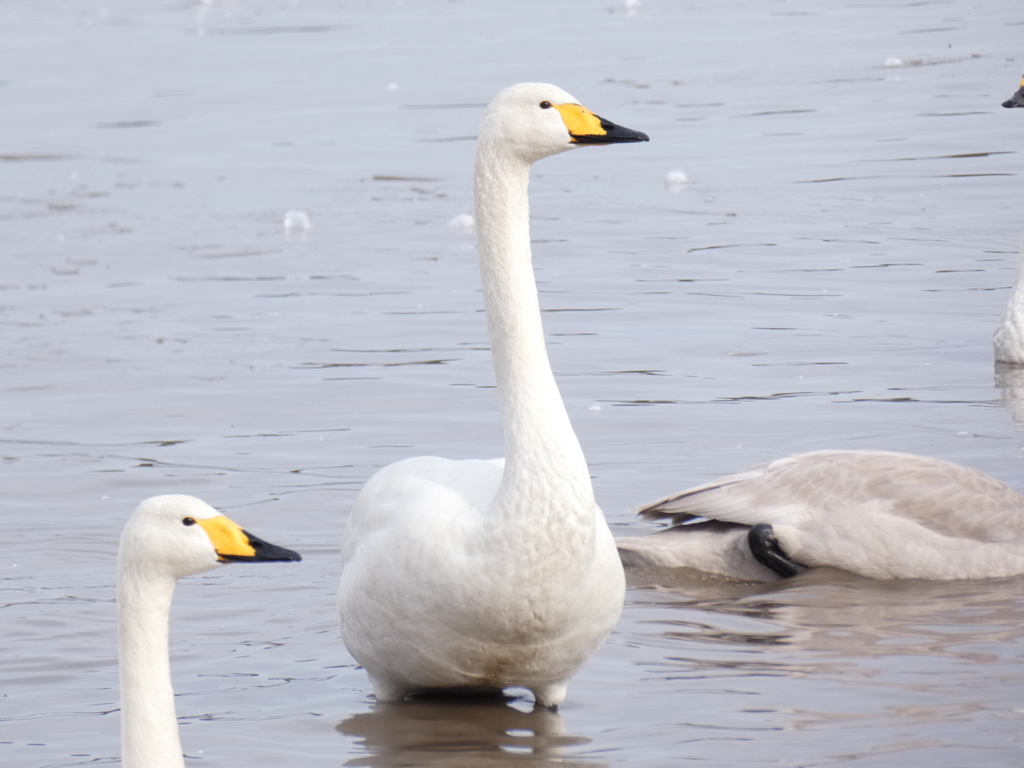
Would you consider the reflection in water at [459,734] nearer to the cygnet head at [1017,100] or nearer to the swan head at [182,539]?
the swan head at [182,539]

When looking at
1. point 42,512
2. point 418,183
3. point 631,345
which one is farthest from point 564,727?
point 418,183

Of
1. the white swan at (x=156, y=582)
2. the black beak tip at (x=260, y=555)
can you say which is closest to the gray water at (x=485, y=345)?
the white swan at (x=156, y=582)

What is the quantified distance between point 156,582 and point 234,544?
25 cm

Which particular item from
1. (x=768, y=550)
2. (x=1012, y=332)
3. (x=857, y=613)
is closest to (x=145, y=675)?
(x=857, y=613)

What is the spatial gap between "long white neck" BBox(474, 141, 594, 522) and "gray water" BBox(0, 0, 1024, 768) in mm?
854

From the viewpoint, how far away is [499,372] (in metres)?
5.66

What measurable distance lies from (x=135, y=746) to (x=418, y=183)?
11.3 m

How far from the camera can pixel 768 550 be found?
723 cm

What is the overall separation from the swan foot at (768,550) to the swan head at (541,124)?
2150mm

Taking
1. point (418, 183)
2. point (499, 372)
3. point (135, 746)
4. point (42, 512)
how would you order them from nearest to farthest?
point (135, 746) < point (499, 372) < point (42, 512) < point (418, 183)

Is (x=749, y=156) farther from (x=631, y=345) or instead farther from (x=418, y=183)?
(x=631, y=345)

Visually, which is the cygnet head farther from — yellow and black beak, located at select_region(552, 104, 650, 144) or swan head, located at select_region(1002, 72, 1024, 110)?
yellow and black beak, located at select_region(552, 104, 650, 144)

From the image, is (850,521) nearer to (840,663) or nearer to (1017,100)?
(840,663)

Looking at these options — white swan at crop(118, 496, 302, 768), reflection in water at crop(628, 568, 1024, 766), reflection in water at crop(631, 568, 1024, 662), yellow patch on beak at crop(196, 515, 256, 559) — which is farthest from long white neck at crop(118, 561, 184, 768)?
reflection in water at crop(631, 568, 1024, 662)
